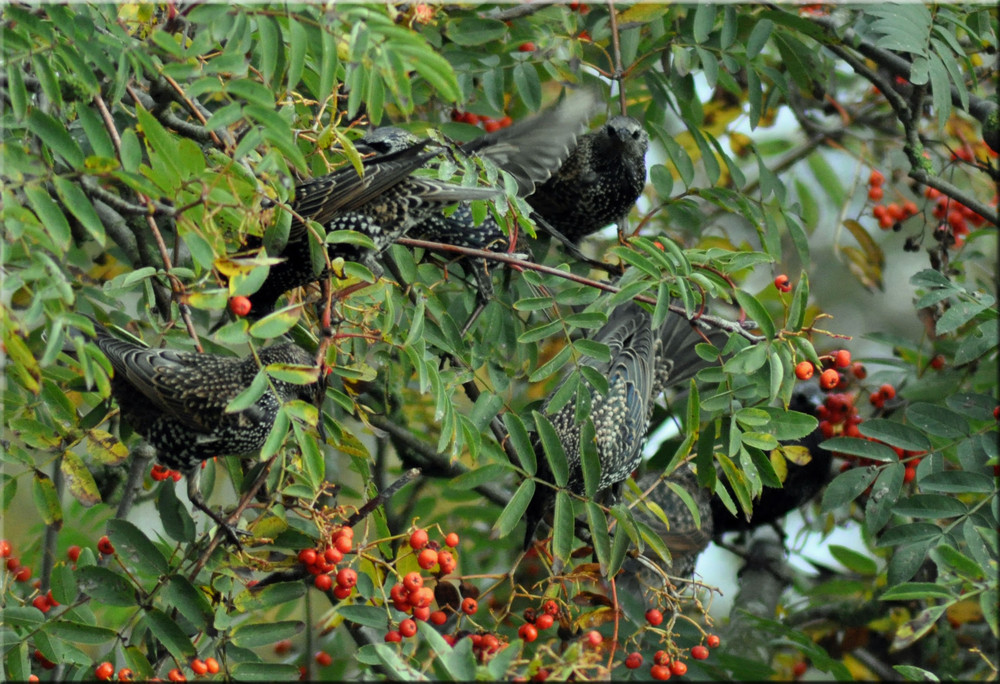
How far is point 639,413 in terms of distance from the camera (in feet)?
13.0

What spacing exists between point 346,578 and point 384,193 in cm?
111

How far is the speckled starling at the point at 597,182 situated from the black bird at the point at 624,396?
1.54ft

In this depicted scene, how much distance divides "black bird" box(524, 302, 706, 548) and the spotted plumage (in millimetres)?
927

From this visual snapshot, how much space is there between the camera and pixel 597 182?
4.04 m

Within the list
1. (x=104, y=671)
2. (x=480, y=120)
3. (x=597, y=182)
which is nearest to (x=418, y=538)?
(x=104, y=671)

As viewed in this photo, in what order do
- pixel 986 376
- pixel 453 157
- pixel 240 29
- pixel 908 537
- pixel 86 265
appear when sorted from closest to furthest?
pixel 240 29 < pixel 908 537 < pixel 453 157 < pixel 986 376 < pixel 86 265

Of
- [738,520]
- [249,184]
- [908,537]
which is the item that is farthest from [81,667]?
[738,520]

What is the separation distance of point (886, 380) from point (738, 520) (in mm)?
1021

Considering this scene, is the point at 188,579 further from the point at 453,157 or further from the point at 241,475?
the point at 453,157

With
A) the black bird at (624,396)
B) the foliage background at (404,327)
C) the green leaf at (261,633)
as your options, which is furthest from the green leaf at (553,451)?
the green leaf at (261,633)

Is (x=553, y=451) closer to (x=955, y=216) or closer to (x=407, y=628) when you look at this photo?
(x=407, y=628)

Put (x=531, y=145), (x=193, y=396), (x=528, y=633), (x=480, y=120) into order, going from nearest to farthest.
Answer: (x=528, y=633), (x=193, y=396), (x=531, y=145), (x=480, y=120)

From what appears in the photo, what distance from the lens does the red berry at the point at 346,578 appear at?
2650 mm

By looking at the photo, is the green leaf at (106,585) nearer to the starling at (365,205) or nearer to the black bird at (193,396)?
the black bird at (193,396)
